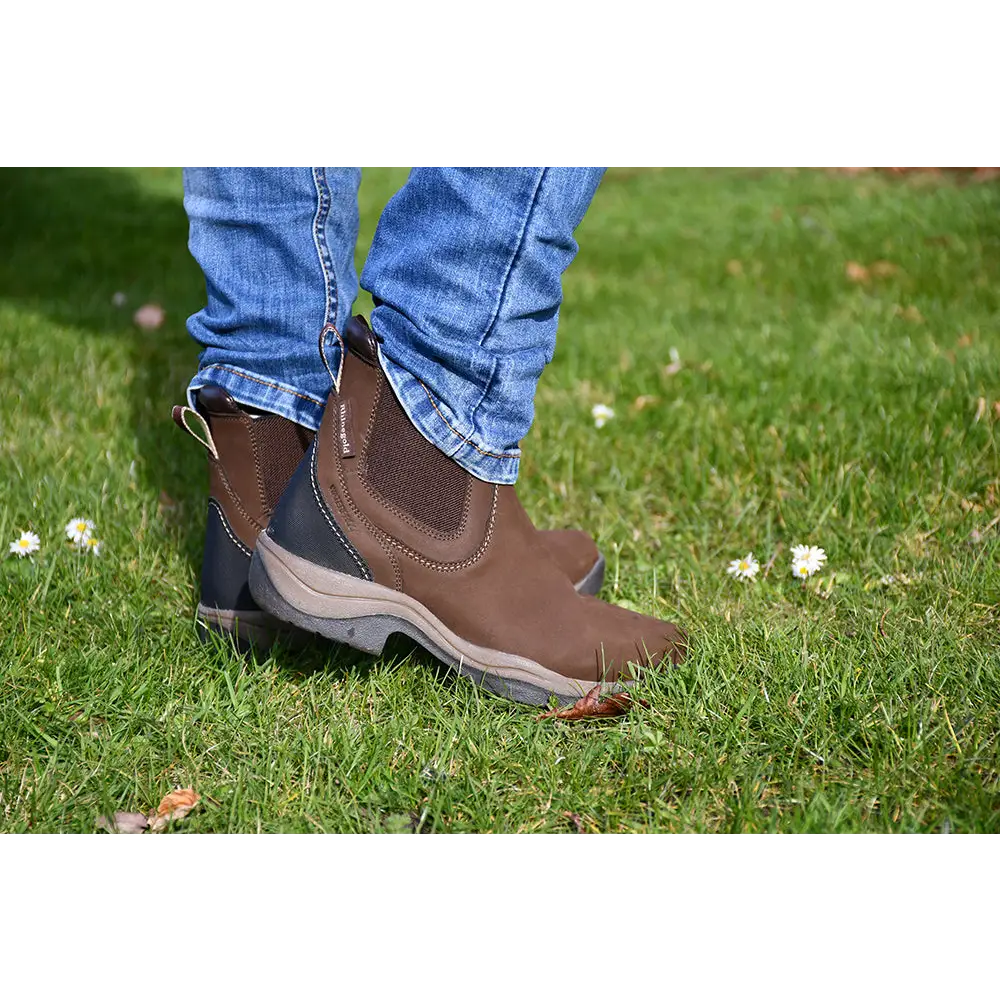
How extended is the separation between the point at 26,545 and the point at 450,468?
116cm

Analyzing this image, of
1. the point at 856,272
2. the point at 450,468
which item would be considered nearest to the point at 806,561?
the point at 450,468

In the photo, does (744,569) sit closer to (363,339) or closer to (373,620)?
(373,620)

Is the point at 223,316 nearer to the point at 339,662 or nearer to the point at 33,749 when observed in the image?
the point at 339,662

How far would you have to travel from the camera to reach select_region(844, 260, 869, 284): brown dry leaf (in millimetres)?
4590

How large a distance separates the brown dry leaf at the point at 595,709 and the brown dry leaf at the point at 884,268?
337cm

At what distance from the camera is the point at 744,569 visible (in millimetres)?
2391

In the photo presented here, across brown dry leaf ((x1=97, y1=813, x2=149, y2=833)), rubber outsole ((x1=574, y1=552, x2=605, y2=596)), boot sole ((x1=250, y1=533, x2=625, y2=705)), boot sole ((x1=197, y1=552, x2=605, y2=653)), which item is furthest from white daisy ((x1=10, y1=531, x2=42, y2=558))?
rubber outsole ((x1=574, y1=552, x2=605, y2=596))

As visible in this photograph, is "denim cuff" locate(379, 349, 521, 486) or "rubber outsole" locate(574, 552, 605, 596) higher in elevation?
"denim cuff" locate(379, 349, 521, 486)

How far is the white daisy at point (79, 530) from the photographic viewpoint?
244cm

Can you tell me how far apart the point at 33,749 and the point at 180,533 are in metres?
0.80

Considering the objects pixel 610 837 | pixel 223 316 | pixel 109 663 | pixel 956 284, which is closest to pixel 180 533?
pixel 109 663

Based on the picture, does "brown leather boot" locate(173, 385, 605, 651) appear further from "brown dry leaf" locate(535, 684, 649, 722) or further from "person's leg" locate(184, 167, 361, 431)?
"brown dry leaf" locate(535, 684, 649, 722)

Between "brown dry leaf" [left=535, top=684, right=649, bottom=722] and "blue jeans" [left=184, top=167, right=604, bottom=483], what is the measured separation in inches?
17.2

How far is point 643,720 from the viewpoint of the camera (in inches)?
72.7
